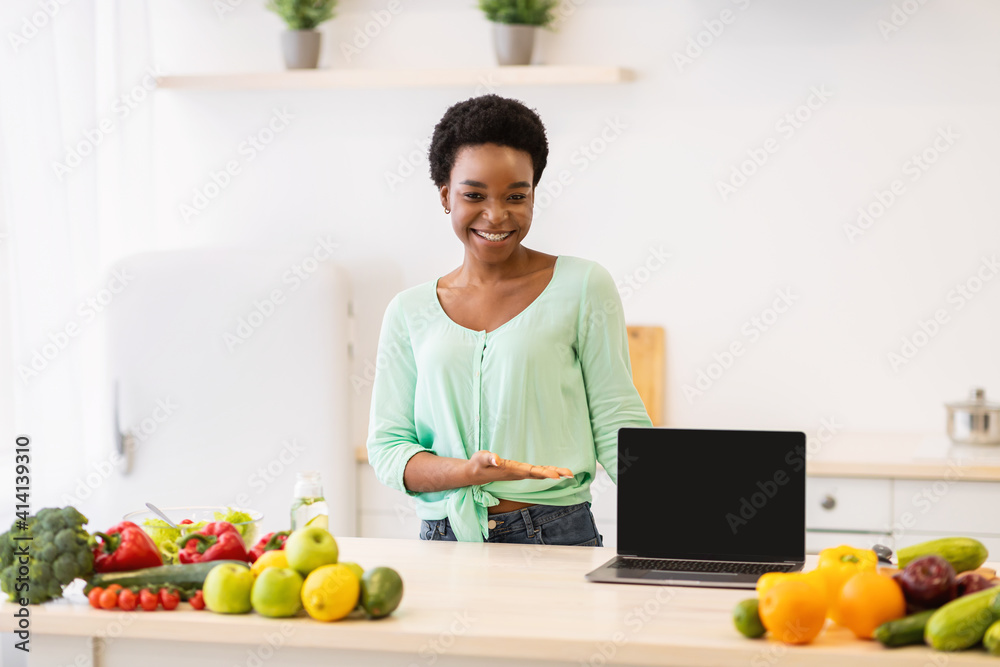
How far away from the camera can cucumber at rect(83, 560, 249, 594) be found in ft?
4.67

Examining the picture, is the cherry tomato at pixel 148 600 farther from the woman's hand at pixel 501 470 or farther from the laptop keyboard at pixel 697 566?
the laptop keyboard at pixel 697 566

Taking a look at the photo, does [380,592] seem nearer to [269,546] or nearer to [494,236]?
[269,546]

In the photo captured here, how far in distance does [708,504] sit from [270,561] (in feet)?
2.19

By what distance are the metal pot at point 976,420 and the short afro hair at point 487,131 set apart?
158cm

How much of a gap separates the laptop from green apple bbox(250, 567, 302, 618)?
45 centimetres

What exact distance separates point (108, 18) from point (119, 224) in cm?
64

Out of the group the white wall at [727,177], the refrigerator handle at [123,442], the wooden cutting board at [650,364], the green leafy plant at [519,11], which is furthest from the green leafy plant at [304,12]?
the wooden cutting board at [650,364]

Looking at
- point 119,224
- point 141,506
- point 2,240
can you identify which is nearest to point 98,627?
point 2,240

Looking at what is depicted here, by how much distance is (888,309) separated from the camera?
3045 millimetres

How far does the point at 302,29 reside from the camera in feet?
10.3

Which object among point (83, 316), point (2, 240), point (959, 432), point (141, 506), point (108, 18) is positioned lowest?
point (141, 506)

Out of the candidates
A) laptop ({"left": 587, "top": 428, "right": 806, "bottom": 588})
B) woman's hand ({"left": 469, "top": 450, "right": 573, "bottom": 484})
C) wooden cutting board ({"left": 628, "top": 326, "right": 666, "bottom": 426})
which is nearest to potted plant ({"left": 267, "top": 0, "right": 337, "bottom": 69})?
wooden cutting board ({"left": 628, "top": 326, "right": 666, "bottom": 426})

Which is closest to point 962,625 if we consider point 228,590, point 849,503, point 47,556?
point 228,590

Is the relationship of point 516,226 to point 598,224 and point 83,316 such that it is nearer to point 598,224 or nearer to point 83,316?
point 598,224
